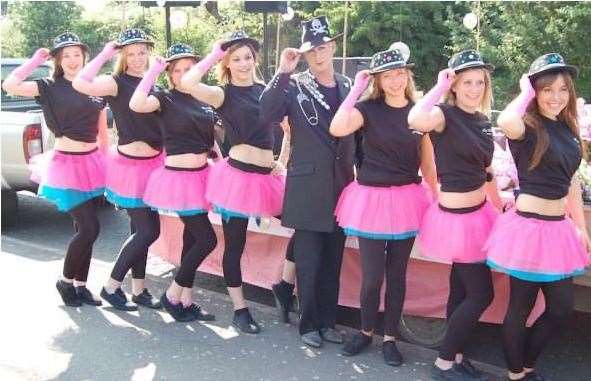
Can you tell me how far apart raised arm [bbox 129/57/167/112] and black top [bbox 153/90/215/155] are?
0.08m

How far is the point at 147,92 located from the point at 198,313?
1.60 metres

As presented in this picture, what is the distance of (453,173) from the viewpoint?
3.65 m

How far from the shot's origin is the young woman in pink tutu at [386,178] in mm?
3861

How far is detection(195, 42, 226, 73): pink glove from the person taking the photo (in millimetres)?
4188

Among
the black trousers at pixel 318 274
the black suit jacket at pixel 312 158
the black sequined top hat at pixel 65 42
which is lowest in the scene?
the black trousers at pixel 318 274

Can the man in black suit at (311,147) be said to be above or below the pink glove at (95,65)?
below

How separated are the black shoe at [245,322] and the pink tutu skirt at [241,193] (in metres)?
0.71

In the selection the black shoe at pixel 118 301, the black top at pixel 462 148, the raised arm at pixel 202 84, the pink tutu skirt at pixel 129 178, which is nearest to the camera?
the black top at pixel 462 148

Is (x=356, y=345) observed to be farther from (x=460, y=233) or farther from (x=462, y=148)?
(x=462, y=148)

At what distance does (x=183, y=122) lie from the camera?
14.7 feet

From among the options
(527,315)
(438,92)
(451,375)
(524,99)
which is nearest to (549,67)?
(524,99)

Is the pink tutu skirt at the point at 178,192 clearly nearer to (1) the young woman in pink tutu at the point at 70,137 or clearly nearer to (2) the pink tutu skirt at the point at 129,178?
(2) the pink tutu skirt at the point at 129,178

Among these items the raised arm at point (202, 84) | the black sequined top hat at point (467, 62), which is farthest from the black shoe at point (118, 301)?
the black sequined top hat at point (467, 62)

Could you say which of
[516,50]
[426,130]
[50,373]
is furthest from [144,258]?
[516,50]
